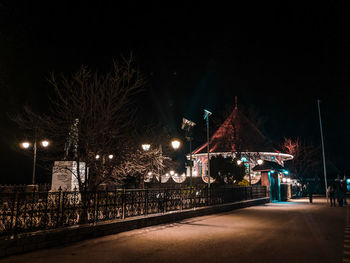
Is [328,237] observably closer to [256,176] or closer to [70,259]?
[70,259]

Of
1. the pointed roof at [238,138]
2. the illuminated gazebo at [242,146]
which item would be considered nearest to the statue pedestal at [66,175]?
the illuminated gazebo at [242,146]

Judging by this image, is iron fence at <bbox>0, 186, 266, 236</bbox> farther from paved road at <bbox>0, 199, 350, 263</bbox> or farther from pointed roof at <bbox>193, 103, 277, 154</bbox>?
pointed roof at <bbox>193, 103, 277, 154</bbox>

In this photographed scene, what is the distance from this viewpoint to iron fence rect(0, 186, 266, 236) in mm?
7461

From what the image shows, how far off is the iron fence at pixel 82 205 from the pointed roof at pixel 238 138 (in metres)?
22.3

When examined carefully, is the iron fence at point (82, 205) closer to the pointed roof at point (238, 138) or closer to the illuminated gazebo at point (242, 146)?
the illuminated gazebo at point (242, 146)

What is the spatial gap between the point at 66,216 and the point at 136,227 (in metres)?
2.60

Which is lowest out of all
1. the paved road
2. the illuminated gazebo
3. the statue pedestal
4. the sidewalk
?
the paved road

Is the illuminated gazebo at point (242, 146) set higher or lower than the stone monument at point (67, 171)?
higher

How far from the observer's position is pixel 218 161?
2694 cm

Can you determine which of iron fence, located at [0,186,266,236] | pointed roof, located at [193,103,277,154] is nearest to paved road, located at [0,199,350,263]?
iron fence, located at [0,186,266,236]

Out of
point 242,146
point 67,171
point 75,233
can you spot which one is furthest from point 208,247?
point 242,146

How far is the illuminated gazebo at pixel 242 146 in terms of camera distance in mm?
38281

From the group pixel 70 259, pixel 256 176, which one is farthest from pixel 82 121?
pixel 256 176

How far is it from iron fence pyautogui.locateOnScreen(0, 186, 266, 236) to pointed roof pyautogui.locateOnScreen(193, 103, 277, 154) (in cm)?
2232
